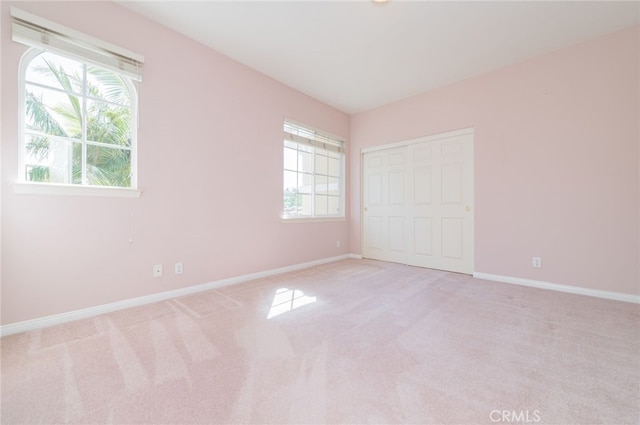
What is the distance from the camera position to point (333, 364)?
1600mm

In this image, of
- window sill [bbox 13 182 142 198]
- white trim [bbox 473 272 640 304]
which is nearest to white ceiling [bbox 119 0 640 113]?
window sill [bbox 13 182 142 198]

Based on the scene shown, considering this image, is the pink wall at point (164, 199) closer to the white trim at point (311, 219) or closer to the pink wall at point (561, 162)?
the white trim at point (311, 219)

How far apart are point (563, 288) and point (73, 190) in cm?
506

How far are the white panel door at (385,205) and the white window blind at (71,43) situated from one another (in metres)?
3.67

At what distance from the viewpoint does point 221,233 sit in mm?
3209

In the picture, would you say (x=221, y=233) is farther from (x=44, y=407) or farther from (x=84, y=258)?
(x=44, y=407)

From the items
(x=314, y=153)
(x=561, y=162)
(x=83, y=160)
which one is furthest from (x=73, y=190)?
(x=561, y=162)

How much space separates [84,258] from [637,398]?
149 inches

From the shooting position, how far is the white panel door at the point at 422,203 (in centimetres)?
386

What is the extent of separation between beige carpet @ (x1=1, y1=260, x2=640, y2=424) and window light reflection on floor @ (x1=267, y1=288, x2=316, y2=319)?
3cm

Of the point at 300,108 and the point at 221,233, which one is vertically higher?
the point at 300,108

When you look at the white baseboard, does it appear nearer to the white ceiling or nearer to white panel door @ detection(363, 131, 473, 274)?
white panel door @ detection(363, 131, 473, 274)

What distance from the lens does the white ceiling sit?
243 cm

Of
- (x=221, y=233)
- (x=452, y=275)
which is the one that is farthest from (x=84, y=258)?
(x=452, y=275)
